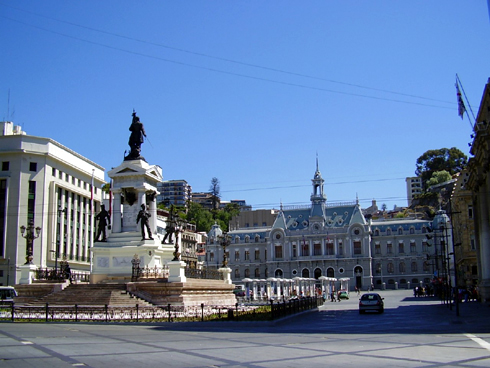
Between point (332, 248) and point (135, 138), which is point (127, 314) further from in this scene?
point (332, 248)

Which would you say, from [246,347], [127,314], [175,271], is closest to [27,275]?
[175,271]

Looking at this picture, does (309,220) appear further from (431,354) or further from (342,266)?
(431,354)

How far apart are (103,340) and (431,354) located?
415 inches

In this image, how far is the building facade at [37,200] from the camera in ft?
225

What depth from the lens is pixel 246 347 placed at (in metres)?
16.6

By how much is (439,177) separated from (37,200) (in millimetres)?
118915

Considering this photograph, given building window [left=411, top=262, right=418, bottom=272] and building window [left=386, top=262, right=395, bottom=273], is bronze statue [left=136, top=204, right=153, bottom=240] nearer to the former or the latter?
building window [left=386, top=262, right=395, bottom=273]

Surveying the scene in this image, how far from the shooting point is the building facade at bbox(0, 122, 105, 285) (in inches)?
2699

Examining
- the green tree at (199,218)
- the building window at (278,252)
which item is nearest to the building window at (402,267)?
the building window at (278,252)

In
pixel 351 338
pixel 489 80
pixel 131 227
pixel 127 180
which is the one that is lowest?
pixel 351 338

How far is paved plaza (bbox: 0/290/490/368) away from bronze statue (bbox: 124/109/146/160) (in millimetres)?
20185

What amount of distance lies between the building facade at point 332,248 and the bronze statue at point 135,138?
8318cm

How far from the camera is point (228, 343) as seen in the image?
17.8 m

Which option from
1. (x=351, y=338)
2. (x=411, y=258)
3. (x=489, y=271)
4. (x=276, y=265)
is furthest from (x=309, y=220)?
(x=351, y=338)
